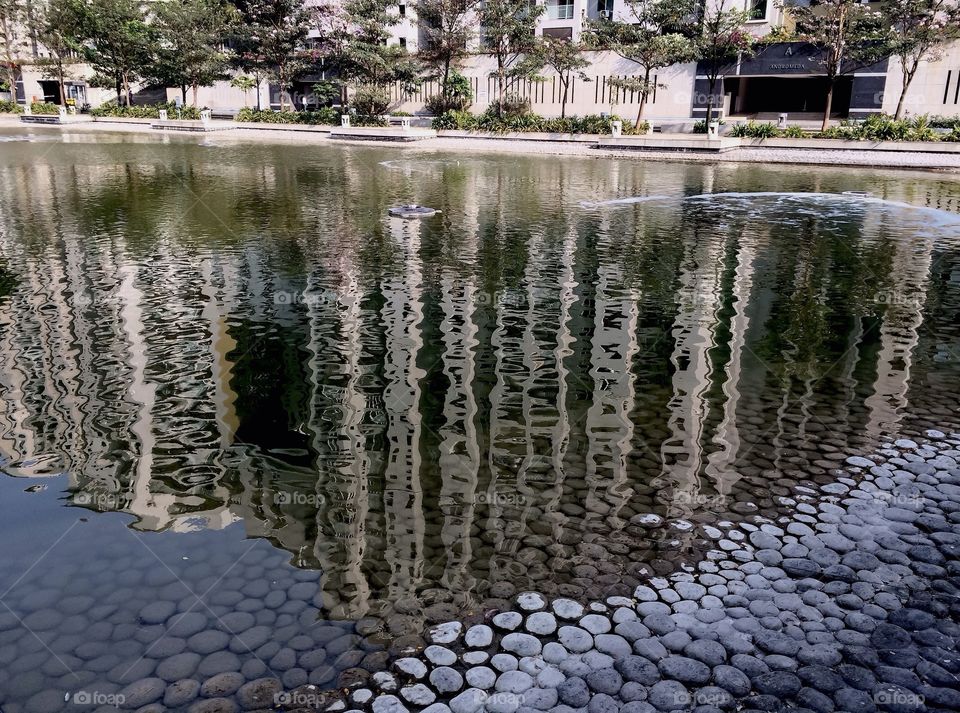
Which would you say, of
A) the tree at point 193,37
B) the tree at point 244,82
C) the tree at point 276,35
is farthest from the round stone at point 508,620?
the tree at point 244,82

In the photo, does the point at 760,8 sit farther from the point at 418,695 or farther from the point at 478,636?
the point at 418,695

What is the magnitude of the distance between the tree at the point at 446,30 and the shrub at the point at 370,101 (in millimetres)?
4074

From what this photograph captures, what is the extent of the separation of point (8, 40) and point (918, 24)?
67672 mm

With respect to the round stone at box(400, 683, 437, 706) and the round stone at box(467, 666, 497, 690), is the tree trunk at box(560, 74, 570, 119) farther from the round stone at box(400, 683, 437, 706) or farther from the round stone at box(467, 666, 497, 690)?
the round stone at box(400, 683, 437, 706)

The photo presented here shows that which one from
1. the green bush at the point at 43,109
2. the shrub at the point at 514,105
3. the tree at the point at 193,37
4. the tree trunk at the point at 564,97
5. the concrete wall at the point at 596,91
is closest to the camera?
the tree trunk at the point at 564,97

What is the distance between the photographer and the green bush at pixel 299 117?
5222 centimetres

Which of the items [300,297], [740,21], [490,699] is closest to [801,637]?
[490,699]

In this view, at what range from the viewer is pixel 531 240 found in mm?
16156

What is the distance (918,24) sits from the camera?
39656mm

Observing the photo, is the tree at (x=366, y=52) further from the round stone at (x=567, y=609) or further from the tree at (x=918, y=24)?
the round stone at (x=567, y=609)
